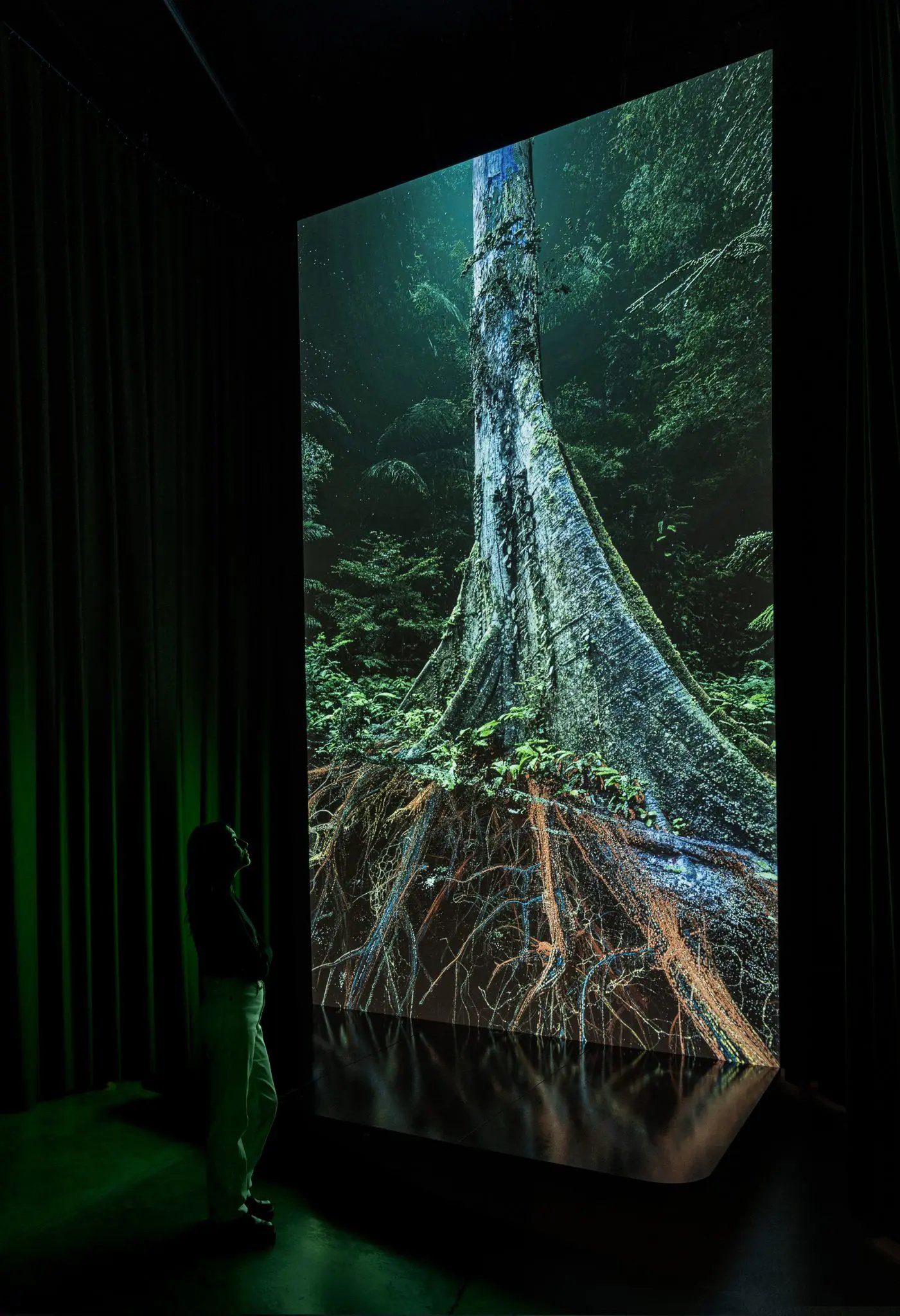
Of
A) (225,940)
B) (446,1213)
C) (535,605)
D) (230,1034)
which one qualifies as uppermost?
(535,605)

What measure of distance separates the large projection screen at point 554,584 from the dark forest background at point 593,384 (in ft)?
0.04

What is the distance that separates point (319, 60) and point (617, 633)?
7.40 feet

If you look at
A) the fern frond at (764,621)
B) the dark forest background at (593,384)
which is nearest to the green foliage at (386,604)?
the dark forest background at (593,384)

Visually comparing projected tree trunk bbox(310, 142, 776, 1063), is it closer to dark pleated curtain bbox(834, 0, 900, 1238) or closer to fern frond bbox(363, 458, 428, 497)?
fern frond bbox(363, 458, 428, 497)

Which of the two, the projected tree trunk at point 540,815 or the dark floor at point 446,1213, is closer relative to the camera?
the dark floor at point 446,1213

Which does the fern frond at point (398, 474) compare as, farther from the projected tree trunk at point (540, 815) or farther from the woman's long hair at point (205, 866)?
the woman's long hair at point (205, 866)

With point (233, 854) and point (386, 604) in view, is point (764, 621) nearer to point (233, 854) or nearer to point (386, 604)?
point (386, 604)

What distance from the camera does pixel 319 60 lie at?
2842mm

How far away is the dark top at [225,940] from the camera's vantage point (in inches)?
79.7

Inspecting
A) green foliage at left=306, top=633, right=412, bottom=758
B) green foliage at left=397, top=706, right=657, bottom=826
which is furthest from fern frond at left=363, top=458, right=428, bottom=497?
green foliage at left=397, top=706, right=657, bottom=826

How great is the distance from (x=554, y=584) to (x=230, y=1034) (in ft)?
6.97

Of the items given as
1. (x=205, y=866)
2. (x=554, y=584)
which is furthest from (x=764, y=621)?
(x=205, y=866)

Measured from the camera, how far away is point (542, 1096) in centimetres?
267

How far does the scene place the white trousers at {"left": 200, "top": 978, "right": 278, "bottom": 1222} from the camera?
1993mm
